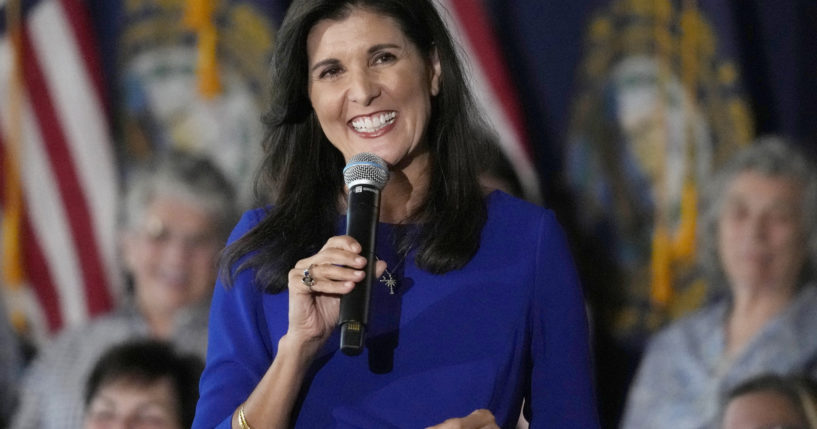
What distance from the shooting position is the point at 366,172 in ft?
5.45

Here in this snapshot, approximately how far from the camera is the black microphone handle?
4.87 feet

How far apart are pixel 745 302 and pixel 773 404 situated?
1.65 feet

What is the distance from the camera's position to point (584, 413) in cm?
171

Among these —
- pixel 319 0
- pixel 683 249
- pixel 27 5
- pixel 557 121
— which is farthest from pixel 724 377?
pixel 27 5

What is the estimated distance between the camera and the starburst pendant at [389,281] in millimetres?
1776

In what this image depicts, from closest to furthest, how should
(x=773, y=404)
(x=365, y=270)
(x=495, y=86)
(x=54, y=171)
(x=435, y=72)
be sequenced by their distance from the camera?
(x=365, y=270) < (x=435, y=72) < (x=773, y=404) < (x=495, y=86) < (x=54, y=171)

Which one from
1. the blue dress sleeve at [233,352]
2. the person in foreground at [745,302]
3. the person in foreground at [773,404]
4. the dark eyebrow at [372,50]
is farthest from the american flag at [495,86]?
the blue dress sleeve at [233,352]

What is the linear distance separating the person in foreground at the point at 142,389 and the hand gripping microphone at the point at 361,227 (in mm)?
1840

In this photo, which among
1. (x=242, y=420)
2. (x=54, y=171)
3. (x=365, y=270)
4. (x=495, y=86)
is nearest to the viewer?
(x=365, y=270)

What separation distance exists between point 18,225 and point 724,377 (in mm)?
2552

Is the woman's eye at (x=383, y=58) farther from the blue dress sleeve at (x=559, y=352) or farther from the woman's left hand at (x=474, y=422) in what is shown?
the woman's left hand at (x=474, y=422)

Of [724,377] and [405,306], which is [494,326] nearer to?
[405,306]

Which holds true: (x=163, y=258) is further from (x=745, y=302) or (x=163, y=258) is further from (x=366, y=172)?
(x=366, y=172)

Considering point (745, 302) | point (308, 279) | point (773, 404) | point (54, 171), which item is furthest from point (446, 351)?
point (54, 171)
